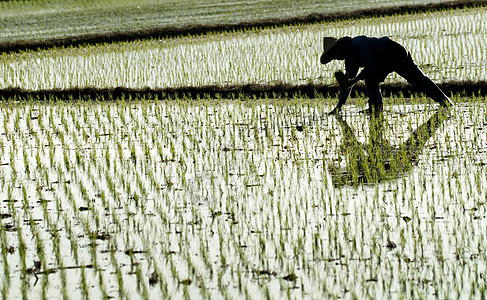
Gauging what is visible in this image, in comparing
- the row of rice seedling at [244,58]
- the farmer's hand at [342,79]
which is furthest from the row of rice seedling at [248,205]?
the row of rice seedling at [244,58]

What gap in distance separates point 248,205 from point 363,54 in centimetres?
212

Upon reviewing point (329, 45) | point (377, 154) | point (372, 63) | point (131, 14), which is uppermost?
point (131, 14)

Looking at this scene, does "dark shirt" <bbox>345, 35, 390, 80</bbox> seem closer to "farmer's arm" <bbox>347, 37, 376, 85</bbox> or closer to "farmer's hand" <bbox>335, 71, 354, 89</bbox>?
"farmer's arm" <bbox>347, 37, 376, 85</bbox>

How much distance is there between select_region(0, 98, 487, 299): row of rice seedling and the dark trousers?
0.17 metres

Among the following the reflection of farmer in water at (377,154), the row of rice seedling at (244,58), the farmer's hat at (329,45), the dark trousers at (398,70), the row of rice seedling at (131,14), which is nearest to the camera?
the reflection of farmer in water at (377,154)

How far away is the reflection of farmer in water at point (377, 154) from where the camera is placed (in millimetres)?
4242

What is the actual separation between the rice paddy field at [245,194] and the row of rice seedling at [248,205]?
0.04 ft

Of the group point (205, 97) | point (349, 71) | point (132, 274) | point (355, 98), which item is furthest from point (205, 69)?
point (132, 274)

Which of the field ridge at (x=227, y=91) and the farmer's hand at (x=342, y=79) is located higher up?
the field ridge at (x=227, y=91)

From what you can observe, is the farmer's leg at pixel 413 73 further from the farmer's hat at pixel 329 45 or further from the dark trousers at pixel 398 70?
the farmer's hat at pixel 329 45

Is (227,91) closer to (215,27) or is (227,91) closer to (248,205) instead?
(248,205)

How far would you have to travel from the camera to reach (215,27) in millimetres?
11617

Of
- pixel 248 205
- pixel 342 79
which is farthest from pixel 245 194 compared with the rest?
pixel 342 79

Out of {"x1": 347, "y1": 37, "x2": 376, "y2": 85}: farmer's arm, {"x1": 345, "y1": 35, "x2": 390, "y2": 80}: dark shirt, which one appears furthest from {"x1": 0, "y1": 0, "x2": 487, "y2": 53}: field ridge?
{"x1": 347, "y1": 37, "x2": 376, "y2": 85}: farmer's arm
